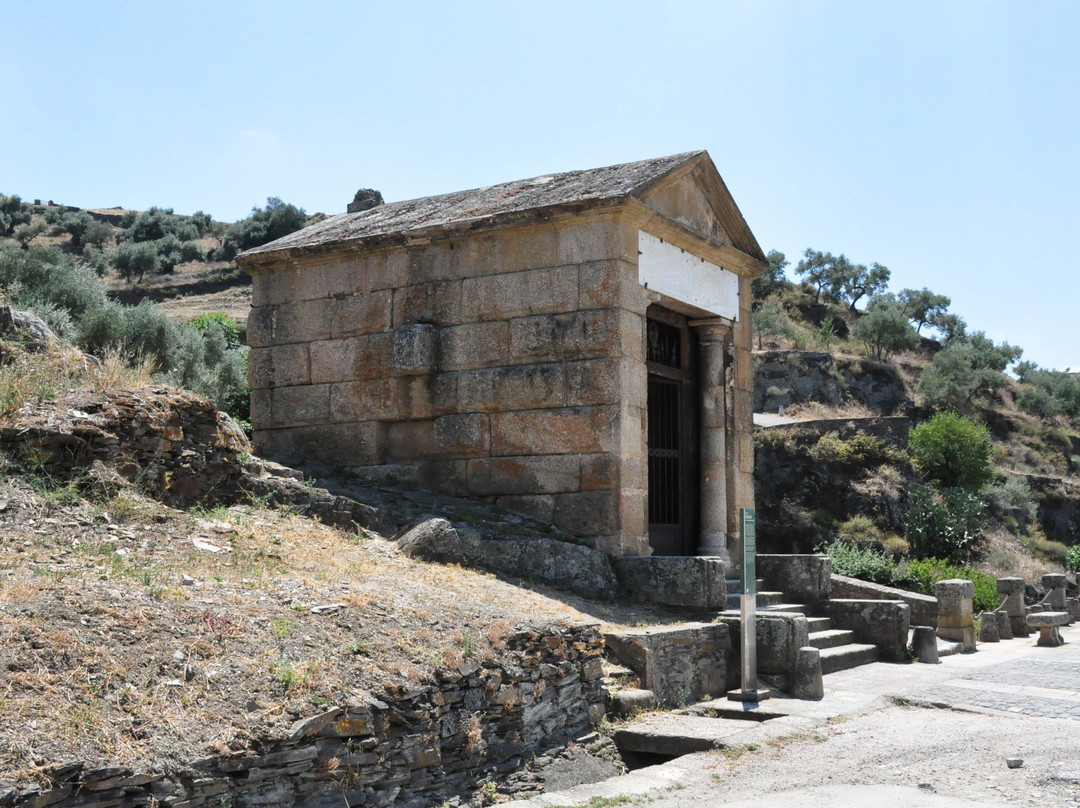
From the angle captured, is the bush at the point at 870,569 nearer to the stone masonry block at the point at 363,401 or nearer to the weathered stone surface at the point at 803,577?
the weathered stone surface at the point at 803,577

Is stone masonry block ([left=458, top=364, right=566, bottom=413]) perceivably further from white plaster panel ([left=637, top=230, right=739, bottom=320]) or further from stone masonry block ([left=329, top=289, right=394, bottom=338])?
white plaster panel ([left=637, top=230, right=739, bottom=320])

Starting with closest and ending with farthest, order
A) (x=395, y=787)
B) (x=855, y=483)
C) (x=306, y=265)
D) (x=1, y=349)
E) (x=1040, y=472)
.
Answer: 1. (x=395, y=787)
2. (x=1, y=349)
3. (x=306, y=265)
4. (x=855, y=483)
5. (x=1040, y=472)

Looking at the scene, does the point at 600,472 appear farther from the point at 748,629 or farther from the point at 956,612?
the point at 956,612

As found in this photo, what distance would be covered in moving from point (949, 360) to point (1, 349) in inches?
1700

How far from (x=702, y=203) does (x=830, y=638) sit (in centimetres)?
517

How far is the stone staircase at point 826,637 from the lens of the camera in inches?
410

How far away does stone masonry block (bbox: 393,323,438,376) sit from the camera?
11.2 metres

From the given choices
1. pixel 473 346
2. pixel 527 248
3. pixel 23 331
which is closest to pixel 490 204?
pixel 527 248

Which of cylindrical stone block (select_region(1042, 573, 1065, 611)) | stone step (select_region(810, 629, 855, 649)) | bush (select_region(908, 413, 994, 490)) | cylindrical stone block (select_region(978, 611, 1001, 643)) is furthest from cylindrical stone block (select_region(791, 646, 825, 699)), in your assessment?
bush (select_region(908, 413, 994, 490))

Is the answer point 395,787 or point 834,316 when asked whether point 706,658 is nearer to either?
point 395,787

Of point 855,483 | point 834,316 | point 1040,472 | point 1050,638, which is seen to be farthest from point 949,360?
point 1050,638

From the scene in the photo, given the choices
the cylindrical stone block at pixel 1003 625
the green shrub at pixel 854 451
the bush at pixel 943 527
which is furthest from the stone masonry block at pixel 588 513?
the green shrub at pixel 854 451

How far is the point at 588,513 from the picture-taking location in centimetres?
1028

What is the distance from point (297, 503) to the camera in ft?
30.8
